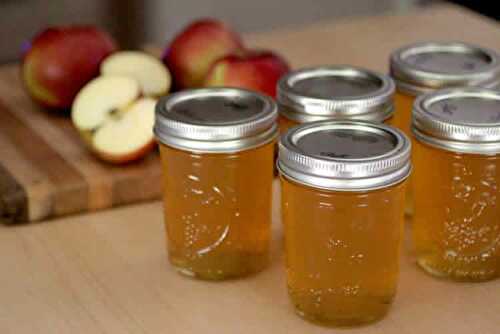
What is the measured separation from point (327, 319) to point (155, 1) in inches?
80.5

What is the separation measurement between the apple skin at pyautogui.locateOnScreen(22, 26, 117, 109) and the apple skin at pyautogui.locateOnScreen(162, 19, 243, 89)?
0.11 metres

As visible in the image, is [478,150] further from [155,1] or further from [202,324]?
[155,1]

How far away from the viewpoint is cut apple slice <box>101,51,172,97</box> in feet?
4.59

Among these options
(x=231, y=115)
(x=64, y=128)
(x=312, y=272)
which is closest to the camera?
(x=312, y=272)

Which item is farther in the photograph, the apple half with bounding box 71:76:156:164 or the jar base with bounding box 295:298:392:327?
the apple half with bounding box 71:76:156:164

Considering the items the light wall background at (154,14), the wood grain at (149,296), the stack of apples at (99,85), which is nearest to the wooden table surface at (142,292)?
the wood grain at (149,296)

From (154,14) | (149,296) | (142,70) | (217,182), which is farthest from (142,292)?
(154,14)

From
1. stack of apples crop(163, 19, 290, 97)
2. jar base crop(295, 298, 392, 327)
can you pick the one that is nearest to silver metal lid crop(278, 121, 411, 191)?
jar base crop(295, 298, 392, 327)

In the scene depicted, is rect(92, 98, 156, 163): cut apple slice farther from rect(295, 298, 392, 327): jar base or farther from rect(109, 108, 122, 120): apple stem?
rect(295, 298, 392, 327): jar base

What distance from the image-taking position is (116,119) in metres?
1.30

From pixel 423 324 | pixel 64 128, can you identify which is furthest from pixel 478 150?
pixel 64 128

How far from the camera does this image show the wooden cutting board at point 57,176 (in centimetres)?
117

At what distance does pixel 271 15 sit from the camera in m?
3.09

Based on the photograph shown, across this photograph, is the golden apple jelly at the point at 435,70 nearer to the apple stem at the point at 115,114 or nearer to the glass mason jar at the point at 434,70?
the glass mason jar at the point at 434,70
